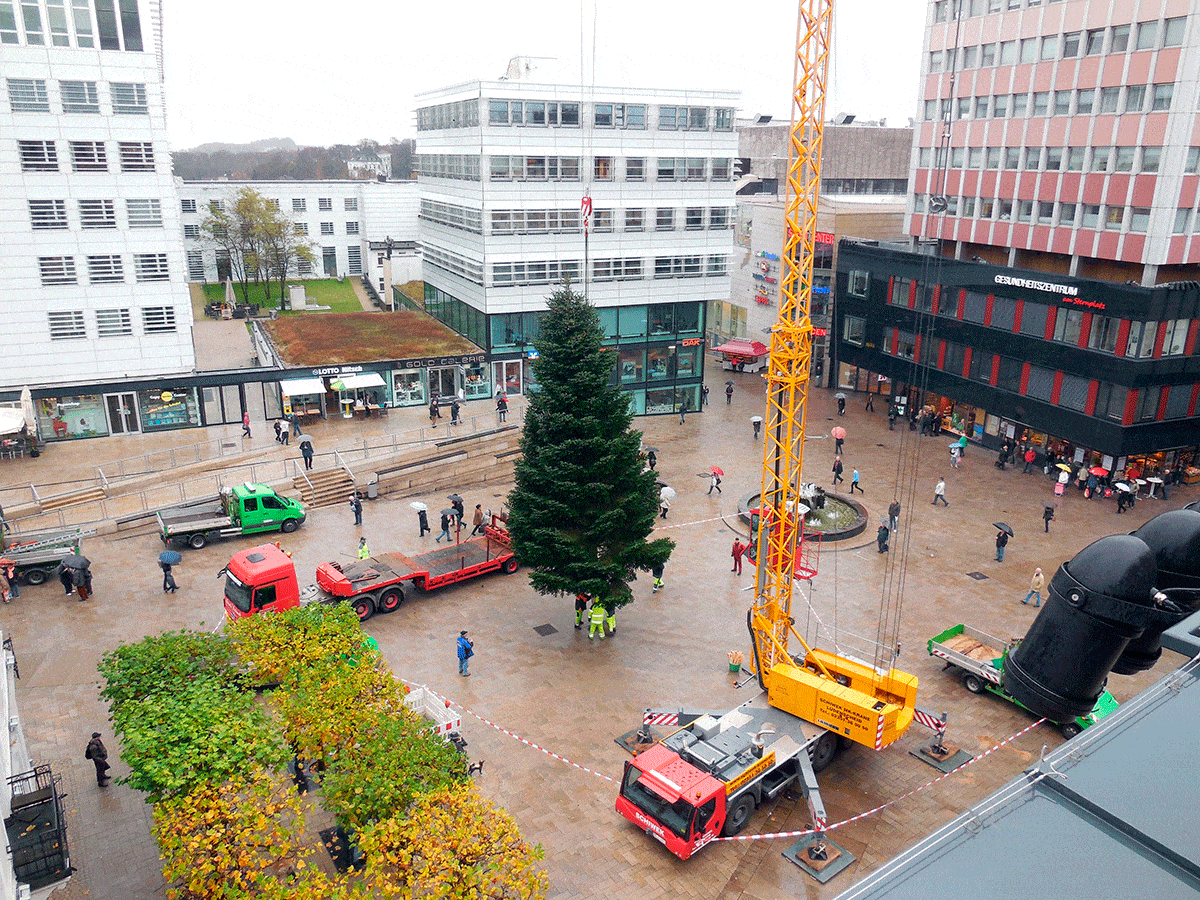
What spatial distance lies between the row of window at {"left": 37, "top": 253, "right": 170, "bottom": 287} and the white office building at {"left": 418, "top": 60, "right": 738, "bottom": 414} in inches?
618

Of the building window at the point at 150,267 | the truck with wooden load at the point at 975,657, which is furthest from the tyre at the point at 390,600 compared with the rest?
the building window at the point at 150,267

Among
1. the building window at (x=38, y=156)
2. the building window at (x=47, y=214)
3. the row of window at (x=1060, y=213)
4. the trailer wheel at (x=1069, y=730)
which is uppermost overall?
the building window at (x=38, y=156)

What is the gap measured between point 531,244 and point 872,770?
3443 centimetres

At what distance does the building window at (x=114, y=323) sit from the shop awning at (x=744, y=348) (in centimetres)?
3800

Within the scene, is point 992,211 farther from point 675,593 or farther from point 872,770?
point 872,770

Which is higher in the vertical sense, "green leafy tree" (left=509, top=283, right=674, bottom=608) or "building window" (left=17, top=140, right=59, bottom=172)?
"building window" (left=17, top=140, right=59, bottom=172)

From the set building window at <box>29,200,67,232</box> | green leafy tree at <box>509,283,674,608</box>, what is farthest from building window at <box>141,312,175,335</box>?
green leafy tree at <box>509,283,674,608</box>

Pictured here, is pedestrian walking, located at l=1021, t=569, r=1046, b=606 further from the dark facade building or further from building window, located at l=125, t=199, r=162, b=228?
building window, located at l=125, t=199, r=162, b=228

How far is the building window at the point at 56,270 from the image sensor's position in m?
40.8

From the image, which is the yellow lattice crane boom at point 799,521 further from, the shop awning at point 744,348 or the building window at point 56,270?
the shop awning at point 744,348

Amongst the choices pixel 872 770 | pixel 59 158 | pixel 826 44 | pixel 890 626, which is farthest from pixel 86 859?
pixel 59 158

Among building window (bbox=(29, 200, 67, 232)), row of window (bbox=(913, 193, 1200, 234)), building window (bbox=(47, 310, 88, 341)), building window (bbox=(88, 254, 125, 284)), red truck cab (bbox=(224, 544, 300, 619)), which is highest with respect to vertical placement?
row of window (bbox=(913, 193, 1200, 234))

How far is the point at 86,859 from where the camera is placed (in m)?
17.7

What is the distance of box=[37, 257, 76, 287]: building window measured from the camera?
134 feet
